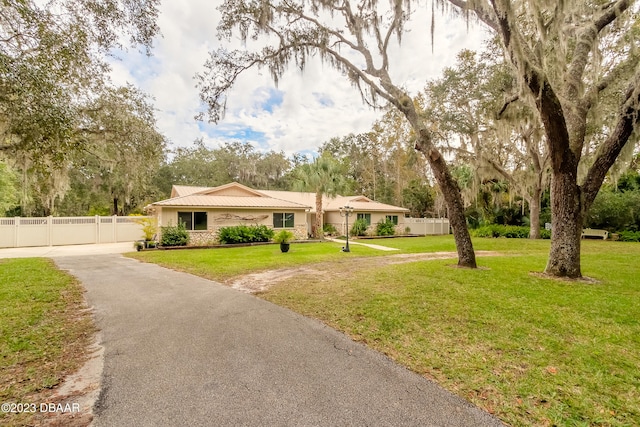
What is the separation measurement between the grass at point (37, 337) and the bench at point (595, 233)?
23.8 metres

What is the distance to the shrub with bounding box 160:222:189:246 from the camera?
14695 mm

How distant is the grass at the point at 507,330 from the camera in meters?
2.36

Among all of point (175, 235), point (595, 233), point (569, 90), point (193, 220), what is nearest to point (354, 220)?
point (193, 220)

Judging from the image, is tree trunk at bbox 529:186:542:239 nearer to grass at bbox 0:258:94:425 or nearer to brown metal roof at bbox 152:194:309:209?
brown metal roof at bbox 152:194:309:209

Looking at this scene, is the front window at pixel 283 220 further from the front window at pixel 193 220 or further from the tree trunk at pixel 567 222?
the tree trunk at pixel 567 222

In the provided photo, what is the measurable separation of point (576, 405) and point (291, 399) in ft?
7.32

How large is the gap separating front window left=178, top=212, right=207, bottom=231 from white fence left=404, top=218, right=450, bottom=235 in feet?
51.9

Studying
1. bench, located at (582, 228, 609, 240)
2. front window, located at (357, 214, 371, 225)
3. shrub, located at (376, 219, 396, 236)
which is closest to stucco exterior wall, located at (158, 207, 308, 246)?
front window, located at (357, 214, 371, 225)

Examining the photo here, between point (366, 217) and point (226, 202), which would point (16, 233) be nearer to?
point (226, 202)

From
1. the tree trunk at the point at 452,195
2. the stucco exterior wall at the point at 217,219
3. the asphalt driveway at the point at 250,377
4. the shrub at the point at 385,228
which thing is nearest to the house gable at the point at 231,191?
the stucco exterior wall at the point at 217,219

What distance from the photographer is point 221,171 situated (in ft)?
103

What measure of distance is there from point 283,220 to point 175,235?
6.35m

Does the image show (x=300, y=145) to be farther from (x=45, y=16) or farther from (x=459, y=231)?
(x=45, y=16)

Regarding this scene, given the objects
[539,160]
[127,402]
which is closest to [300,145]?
[539,160]
